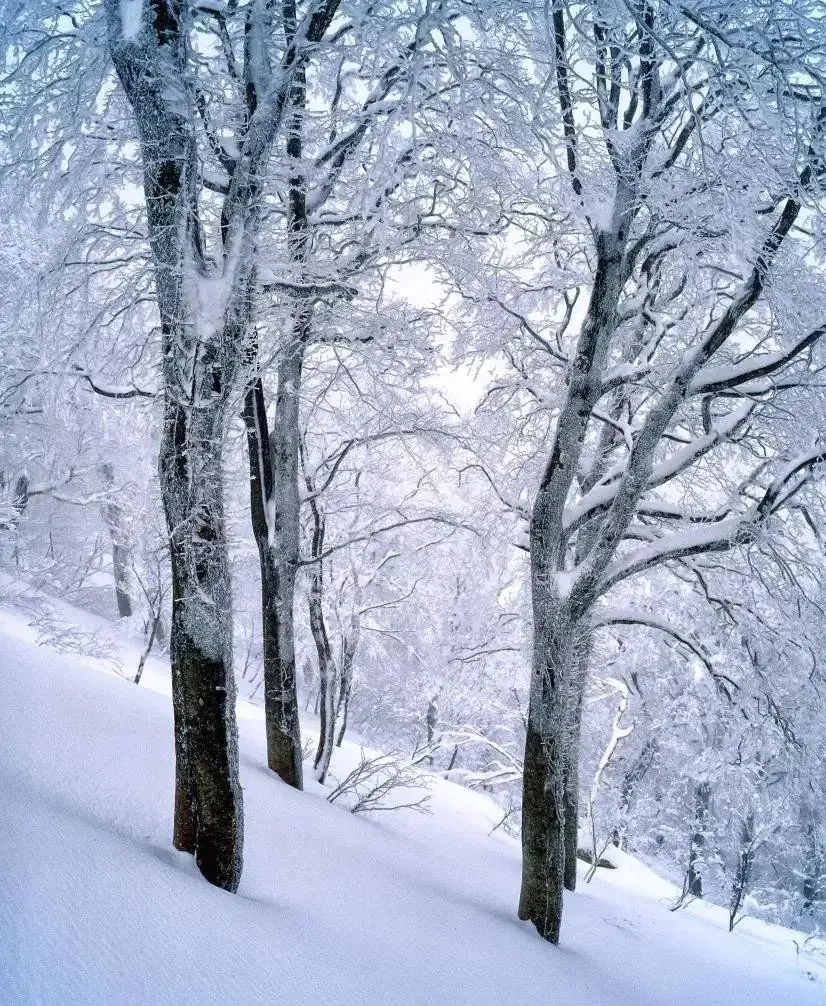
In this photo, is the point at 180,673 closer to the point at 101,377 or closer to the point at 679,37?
the point at 101,377

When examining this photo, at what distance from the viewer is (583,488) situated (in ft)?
23.4

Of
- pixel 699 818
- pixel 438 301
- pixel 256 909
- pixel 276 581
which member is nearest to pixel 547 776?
pixel 256 909

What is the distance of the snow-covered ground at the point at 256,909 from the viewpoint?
6.40 ft

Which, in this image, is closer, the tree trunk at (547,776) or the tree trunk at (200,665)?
the tree trunk at (200,665)

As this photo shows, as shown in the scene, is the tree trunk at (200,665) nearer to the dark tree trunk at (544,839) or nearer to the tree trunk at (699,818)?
the dark tree trunk at (544,839)

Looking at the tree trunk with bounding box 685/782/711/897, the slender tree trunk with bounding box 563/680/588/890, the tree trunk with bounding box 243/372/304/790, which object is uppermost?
the tree trunk with bounding box 243/372/304/790

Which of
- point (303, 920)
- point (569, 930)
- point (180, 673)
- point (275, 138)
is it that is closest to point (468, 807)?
point (569, 930)

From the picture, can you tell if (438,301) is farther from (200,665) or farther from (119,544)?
(119,544)

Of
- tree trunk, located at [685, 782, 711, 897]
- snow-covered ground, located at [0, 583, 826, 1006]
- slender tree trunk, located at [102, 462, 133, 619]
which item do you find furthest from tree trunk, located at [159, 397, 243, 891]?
tree trunk, located at [685, 782, 711, 897]

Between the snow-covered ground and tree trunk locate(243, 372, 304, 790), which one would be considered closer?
the snow-covered ground

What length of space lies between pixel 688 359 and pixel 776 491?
124cm

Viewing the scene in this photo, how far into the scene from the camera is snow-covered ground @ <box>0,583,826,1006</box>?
1.95 m

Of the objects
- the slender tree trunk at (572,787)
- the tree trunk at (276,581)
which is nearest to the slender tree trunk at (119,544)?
the tree trunk at (276,581)

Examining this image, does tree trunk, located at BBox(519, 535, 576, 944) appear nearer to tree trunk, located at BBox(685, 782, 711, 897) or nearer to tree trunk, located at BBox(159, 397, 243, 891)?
tree trunk, located at BBox(159, 397, 243, 891)
